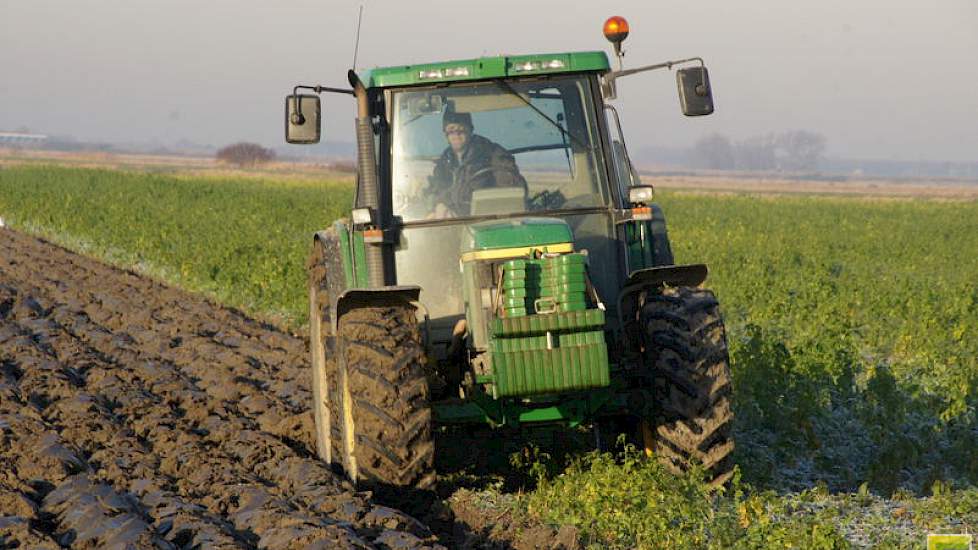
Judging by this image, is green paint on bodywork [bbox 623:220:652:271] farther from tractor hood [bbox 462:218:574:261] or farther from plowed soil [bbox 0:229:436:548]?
plowed soil [bbox 0:229:436:548]

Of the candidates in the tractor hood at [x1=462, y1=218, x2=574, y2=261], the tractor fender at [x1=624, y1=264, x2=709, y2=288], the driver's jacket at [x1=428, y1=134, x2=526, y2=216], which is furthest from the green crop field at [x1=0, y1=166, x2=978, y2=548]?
the driver's jacket at [x1=428, y1=134, x2=526, y2=216]

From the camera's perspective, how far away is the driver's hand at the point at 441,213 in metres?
7.25

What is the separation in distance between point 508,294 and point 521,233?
388 millimetres

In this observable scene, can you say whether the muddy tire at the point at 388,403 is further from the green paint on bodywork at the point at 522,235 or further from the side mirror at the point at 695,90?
the side mirror at the point at 695,90

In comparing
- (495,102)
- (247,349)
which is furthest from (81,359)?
(495,102)

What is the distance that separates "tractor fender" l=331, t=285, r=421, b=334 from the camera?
21.6 ft

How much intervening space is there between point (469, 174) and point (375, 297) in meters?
1.04

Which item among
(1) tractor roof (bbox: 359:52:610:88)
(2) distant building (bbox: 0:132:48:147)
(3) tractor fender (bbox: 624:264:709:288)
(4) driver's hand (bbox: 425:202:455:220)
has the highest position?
(2) distant building (bbox: 0:132:48:147)

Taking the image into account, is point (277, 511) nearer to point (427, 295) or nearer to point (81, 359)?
point (427, 295)

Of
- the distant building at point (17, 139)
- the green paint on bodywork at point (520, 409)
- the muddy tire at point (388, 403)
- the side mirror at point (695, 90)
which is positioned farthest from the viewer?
the distant building at point (17, 139)

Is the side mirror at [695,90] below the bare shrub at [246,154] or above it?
below

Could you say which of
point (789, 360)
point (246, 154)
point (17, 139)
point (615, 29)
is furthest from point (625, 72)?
point (17, 139)

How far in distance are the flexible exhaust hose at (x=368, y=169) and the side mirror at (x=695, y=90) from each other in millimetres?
Result: 1726

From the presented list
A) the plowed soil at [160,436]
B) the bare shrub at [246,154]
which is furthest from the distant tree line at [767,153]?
the plowed soil at [160,436]
